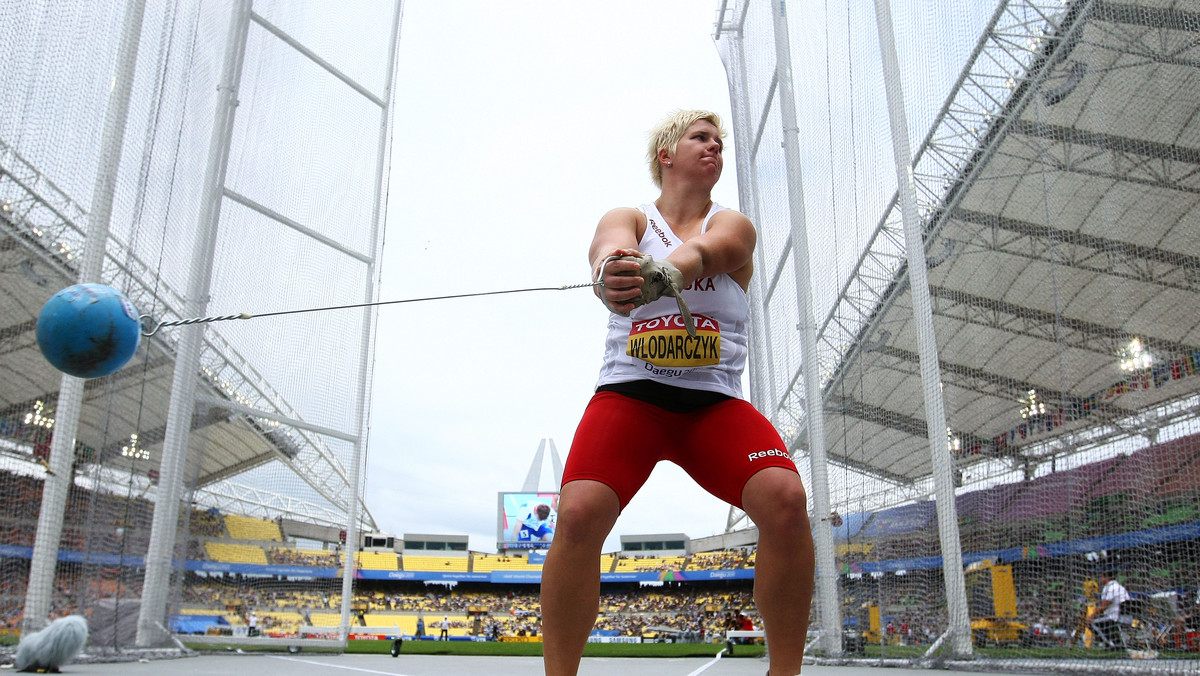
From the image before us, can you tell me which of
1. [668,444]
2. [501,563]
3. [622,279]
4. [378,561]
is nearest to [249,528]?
[668,444]

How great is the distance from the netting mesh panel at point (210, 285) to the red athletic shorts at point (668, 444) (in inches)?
196

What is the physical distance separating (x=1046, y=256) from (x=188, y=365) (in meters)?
7.55

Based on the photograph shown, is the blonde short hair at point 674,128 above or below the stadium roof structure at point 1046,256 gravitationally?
below

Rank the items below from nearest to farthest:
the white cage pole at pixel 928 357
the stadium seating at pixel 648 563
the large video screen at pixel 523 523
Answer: the white cage pole at pixel 928 357 < the stadium seating at pixel 648 563 < the large video screen at pixel 523 523

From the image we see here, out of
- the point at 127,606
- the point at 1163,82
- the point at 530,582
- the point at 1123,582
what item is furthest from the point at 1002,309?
the point at 530,582

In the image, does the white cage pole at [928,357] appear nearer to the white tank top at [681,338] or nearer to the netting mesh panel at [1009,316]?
the netting mesh panel at [1009,316]

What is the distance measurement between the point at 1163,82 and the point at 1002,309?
2095 millimetres

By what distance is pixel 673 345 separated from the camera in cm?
173

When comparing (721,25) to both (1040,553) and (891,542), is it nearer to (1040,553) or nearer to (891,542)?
(891,542)

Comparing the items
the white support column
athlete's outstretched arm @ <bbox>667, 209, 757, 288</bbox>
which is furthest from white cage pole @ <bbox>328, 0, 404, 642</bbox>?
athlete's outstretched arm @ <bbox>667, 209, 757, 288</bbox>

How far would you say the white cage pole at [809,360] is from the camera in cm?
709

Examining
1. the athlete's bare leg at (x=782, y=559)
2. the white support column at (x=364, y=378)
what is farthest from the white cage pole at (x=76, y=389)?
the athlete's bare leg at (x=782, y=559)

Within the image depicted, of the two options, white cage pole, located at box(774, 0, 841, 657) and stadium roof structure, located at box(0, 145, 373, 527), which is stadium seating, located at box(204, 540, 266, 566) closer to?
stadium roof structure, located at box(0, 145, 373, 527)

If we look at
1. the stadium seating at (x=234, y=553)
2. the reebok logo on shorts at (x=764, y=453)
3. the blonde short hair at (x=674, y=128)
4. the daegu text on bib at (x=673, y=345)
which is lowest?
the stadium seating at (x=234, y=553)
